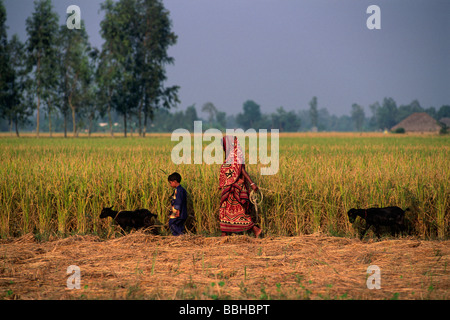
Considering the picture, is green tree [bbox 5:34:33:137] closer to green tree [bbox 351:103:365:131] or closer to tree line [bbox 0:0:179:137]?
tree line [bbox 0:0:179:137]

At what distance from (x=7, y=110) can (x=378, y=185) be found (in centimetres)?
4359

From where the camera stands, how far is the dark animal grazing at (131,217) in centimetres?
553

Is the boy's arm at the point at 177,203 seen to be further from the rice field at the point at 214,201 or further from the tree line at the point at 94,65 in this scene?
the tree line at the point at 94,65

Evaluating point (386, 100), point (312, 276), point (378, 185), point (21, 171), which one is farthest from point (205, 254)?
point (386, 100)

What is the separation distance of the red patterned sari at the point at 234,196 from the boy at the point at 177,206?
562 millimetres

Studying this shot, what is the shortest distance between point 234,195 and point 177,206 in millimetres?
826

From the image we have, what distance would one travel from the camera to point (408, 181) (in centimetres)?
632

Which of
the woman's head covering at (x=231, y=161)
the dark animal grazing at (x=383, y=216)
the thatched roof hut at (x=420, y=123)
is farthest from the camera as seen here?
the thatched roof hut at (x=420, y=123)
